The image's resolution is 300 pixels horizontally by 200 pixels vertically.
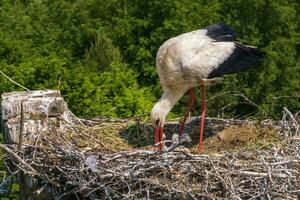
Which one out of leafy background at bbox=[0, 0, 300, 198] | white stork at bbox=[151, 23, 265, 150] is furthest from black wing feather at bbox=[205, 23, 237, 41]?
leafy background at bbox=[0, 0, 300, 198]

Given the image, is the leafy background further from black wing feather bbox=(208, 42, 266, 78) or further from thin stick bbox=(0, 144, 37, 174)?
thin stick bbox=(0, 144, 37, 174)

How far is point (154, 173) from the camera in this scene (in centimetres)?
550

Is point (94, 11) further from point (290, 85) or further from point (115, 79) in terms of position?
point (115, 79)

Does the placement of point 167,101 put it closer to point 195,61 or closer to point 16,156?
point 195,61

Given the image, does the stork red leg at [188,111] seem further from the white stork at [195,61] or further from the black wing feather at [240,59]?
the black wing feather at [240,59]

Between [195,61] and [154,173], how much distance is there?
2287mm

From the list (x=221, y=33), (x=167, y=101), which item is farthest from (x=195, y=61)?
(x=221, y=33)

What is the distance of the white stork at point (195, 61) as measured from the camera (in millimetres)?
7488

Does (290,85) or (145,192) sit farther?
(290,85)

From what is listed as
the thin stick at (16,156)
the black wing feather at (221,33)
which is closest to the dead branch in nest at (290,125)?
the black wing feather at (221,33)

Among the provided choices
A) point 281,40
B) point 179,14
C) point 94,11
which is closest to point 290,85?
point 281,40

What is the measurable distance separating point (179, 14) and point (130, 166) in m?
20.5

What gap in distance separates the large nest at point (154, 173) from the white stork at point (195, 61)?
160 centimetres

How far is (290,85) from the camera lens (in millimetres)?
25156
